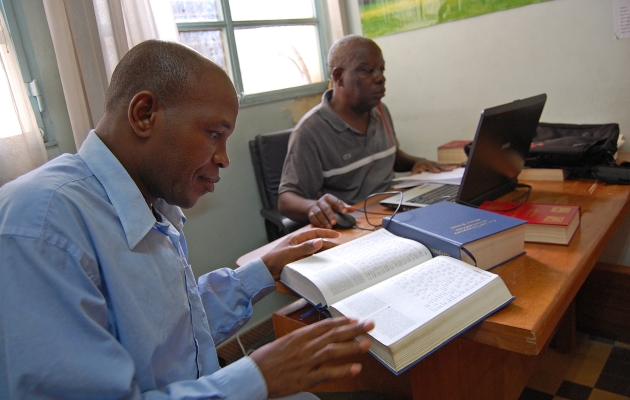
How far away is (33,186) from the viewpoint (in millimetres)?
642

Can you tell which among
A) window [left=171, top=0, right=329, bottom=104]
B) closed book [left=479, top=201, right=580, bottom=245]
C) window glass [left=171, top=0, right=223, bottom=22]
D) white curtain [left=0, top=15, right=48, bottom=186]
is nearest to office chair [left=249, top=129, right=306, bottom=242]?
window [left=171, top=0, right=329, bottom=104]

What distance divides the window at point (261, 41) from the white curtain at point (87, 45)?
0.43 meters

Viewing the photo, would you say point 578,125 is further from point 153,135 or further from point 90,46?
point 90,46

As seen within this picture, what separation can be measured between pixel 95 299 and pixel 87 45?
4.17ft

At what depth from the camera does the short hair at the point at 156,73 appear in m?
0.77

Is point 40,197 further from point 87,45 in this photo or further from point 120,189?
point 87,45

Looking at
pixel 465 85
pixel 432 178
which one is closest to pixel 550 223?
pixel 432 178

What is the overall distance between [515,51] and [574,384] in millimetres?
1390

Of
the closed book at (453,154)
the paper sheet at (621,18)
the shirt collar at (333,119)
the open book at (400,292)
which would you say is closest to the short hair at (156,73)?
the open book at (400,292)

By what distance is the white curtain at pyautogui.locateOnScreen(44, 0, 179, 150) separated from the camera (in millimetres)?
1533

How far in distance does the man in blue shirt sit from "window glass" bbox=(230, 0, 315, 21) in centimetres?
164

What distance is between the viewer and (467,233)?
968 millimetres

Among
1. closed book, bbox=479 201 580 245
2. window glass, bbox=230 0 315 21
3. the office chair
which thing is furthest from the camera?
window glass, bbox=230 0 315 21

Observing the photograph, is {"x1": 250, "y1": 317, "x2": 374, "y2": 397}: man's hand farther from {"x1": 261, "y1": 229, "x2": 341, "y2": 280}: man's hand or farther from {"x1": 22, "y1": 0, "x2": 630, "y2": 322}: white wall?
{"x1": 22, "y1": 0, "x2": 630, "y2": 322}: white wall
